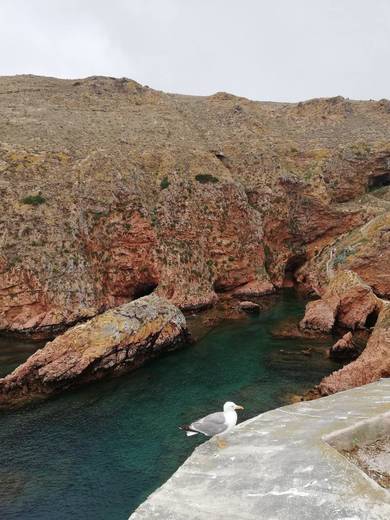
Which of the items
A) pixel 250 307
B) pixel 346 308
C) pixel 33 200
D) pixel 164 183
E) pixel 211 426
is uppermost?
pixel 164 183

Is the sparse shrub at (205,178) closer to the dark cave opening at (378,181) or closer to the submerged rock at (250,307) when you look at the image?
the submerged rock at (250,307)

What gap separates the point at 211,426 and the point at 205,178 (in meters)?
52.9

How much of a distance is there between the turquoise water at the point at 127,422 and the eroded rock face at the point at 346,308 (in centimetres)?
314

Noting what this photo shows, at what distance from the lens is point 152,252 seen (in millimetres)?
56000

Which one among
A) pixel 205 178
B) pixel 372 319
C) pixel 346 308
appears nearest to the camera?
pixel 372 319

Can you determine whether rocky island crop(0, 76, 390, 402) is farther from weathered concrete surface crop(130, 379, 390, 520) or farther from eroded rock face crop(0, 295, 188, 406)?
weathered concrete surface crop(130, 379, 390, 520)

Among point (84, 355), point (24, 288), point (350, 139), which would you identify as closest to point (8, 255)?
point (24, 288)

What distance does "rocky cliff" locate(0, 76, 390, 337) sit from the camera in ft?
166

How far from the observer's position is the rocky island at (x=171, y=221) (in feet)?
136

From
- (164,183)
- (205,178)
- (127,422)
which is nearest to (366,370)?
(127,422)

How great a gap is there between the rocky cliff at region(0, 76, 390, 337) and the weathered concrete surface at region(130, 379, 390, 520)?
121 feet

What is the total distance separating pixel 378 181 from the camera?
7556 centimetres

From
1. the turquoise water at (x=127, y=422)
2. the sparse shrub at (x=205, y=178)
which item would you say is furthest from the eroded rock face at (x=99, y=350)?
the sparse shrub at (x=205, y=178)

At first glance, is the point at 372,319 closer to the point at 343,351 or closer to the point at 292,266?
the point at 343,351
